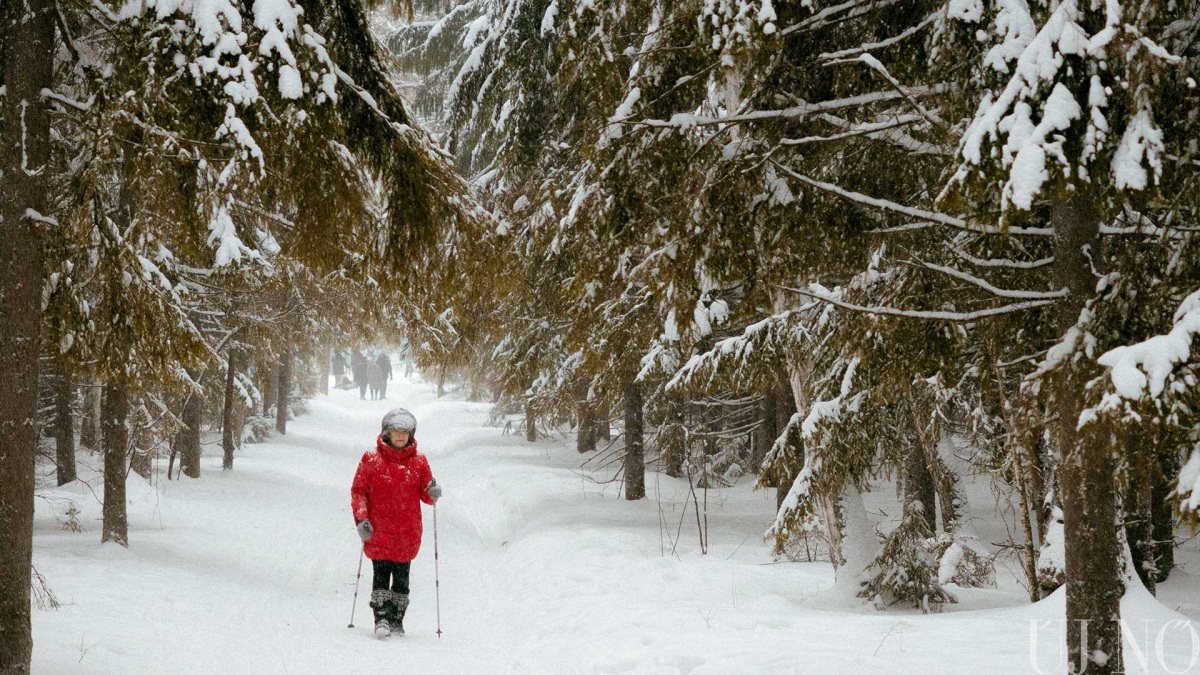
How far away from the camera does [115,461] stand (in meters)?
10.1

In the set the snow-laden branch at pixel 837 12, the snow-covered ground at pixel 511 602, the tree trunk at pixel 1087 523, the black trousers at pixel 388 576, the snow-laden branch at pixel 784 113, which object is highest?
the snow-laden branch at pixel 837 12

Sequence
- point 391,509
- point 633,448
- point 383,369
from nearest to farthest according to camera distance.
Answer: point 391,509
point 633,448
point 383,369

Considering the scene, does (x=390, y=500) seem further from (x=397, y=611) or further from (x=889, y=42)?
(x=889, y=42)

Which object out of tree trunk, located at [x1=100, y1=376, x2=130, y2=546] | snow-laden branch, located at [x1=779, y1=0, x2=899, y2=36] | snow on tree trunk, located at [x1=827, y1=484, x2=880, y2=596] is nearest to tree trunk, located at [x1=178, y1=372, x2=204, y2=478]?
tree trunk, located at [x1=100, y1=376, x2=130, y2=546]

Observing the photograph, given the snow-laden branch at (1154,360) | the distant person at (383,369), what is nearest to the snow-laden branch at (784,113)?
the snow-laden branch at (1154,360)

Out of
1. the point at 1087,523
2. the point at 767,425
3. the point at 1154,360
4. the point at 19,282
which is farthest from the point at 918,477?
the point at 19,282

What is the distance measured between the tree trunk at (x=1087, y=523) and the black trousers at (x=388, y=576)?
5.43 meters

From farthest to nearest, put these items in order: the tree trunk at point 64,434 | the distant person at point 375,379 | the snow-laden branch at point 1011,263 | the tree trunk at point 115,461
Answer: the distant person at point 375,379 < the tree trunk at point 64,434 < the tree trunk at point 115,461 < the snow-laden branch at point 1011,263

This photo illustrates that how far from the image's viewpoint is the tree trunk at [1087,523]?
4145 mm

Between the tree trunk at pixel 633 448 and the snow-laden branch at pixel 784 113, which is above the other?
Result: the snow-laden branch at pixel 784 113

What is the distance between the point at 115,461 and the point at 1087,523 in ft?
33.7

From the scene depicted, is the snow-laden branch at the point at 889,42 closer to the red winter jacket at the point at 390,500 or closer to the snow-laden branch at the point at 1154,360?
the snow-laden branch at the point at 1154,360

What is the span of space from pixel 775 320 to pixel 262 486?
12848 mm

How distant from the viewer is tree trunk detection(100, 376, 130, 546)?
969cm
